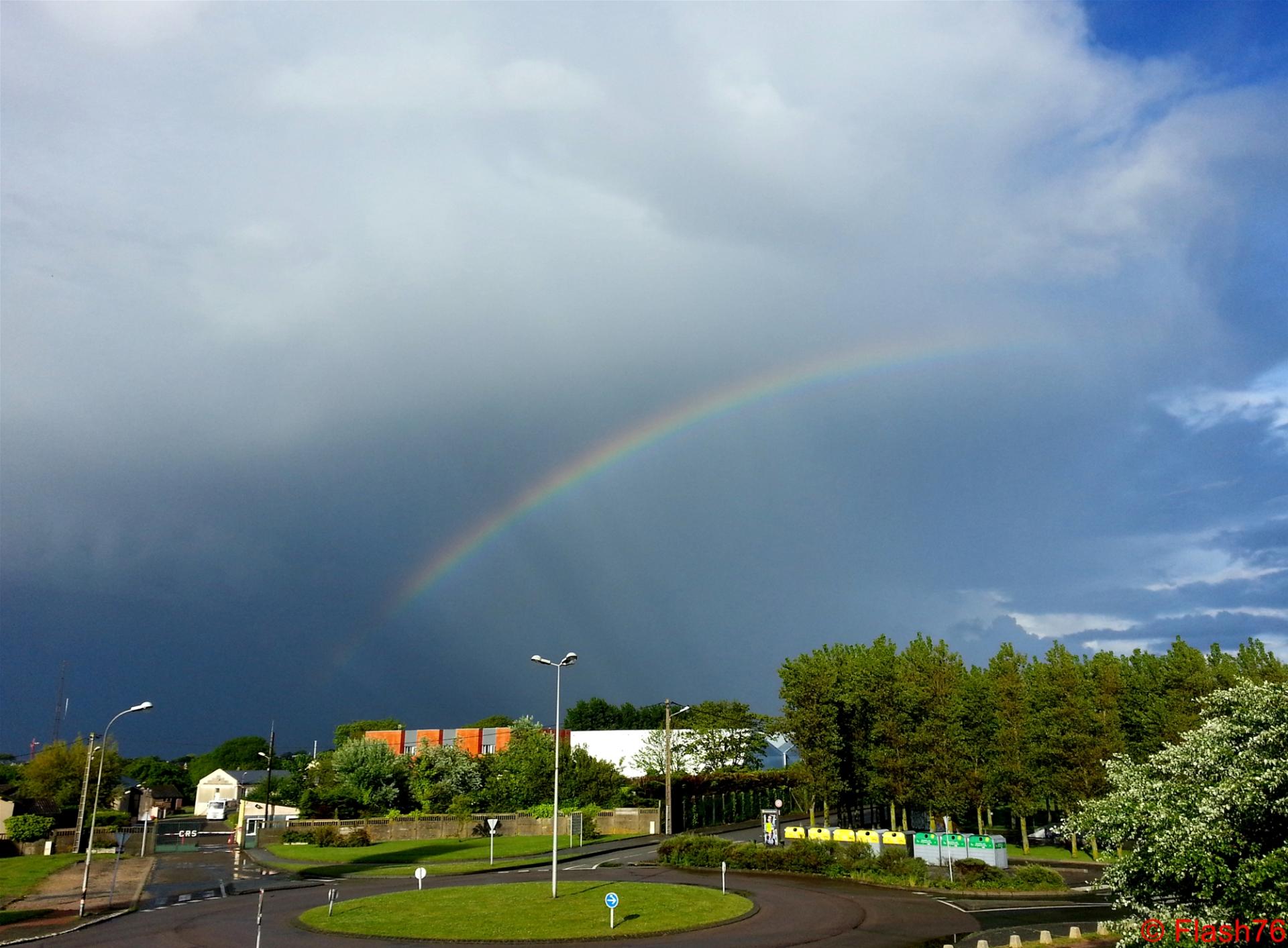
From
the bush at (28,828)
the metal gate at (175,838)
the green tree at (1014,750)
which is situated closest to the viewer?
the green tree at (1014,750)

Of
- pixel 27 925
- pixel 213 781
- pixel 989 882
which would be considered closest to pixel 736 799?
pixel 989 882

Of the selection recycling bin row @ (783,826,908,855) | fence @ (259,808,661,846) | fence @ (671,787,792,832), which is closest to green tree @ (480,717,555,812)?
fence @ (259,808,661,846)

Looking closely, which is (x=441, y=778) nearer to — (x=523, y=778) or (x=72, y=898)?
(x=523, y=778)

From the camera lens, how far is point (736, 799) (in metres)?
100

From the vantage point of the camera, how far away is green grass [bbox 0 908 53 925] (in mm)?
36281

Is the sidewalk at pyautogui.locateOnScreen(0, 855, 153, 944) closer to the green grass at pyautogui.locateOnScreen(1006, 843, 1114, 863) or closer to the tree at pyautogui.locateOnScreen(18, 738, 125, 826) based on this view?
the tree at pyautogui.locateOnScreen(18, 738, 125, 826)

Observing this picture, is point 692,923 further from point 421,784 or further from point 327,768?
point 327,768

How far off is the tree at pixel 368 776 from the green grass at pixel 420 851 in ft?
33.3

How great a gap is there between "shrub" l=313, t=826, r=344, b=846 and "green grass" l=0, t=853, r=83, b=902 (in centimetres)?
1651

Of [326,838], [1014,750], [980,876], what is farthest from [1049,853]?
[326,838]

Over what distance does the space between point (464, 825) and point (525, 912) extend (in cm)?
4394

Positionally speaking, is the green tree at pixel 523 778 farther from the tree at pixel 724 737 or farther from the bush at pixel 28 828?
the bush at pixel 28 828

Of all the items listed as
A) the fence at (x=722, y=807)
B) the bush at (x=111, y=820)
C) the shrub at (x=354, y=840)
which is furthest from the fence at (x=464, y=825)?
the bush at (x=111, y=820)

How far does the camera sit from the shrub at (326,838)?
228ft
